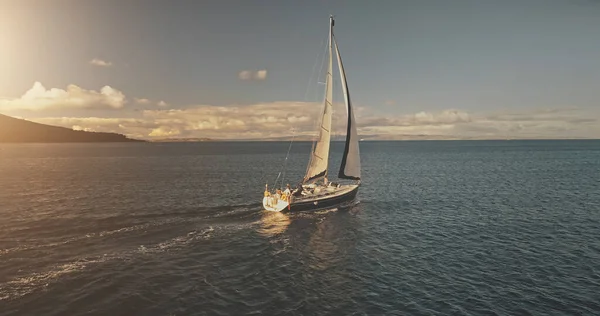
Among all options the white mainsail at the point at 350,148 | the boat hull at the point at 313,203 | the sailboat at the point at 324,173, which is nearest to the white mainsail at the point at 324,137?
the sailboat at the point at 324,173

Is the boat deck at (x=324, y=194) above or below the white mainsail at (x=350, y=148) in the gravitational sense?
below

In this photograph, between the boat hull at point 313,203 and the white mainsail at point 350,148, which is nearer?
the boat hull at point 313,203

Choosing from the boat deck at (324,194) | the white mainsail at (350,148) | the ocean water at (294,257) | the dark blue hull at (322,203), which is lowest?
the ocean water at (294,257)

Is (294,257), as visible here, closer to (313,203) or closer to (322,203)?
(313,203)

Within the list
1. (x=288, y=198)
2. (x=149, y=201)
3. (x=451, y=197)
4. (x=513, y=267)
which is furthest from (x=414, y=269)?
(x=149, y=201)

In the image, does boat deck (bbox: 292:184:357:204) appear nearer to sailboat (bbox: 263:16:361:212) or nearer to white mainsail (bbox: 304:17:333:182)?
sailboat (bbox: 263:16:361:212)

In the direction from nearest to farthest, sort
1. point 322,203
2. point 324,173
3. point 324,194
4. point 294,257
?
point 294,257, point 322,203, point 324,194, point 324,173

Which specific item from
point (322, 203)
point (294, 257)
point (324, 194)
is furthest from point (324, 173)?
point (294, 257)

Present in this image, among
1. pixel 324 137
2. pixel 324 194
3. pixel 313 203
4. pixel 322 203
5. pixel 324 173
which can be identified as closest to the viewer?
pixel 313 203

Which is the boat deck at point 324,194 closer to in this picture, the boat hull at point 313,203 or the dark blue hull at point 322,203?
the boat hull at point 313,203

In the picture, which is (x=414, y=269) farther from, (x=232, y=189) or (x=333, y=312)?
(x=232, y=189)
